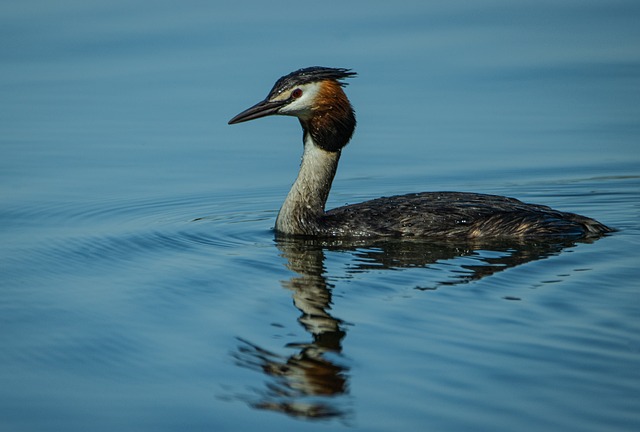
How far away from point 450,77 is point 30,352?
35.8 feet

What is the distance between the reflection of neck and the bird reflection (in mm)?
268

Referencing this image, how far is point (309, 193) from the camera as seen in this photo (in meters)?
11.3

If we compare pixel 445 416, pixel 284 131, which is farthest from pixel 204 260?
pixel 284 131

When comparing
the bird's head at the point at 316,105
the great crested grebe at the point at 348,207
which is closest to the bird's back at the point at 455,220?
the great crested grebe at the point at 348,207

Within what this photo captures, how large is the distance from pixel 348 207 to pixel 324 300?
2946mm

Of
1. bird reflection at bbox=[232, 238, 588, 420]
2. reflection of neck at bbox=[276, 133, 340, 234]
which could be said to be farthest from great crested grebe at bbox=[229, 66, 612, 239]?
bird reflection at bbox=[232, 238, 588, 420]

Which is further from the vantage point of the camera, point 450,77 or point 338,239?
point 450,77

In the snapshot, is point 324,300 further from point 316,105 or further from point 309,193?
point 316,105

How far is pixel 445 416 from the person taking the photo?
6023 mm

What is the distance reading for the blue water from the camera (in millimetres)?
6465

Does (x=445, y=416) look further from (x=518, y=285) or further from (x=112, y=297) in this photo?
(x=112, y=297)

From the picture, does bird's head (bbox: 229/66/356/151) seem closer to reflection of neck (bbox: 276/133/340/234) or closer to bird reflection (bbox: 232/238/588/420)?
reflection of neck (bbox: 276/133/340/234)

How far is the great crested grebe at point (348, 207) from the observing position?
10688mm

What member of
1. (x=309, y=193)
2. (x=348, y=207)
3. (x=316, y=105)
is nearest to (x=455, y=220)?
(x=348, y=207)
